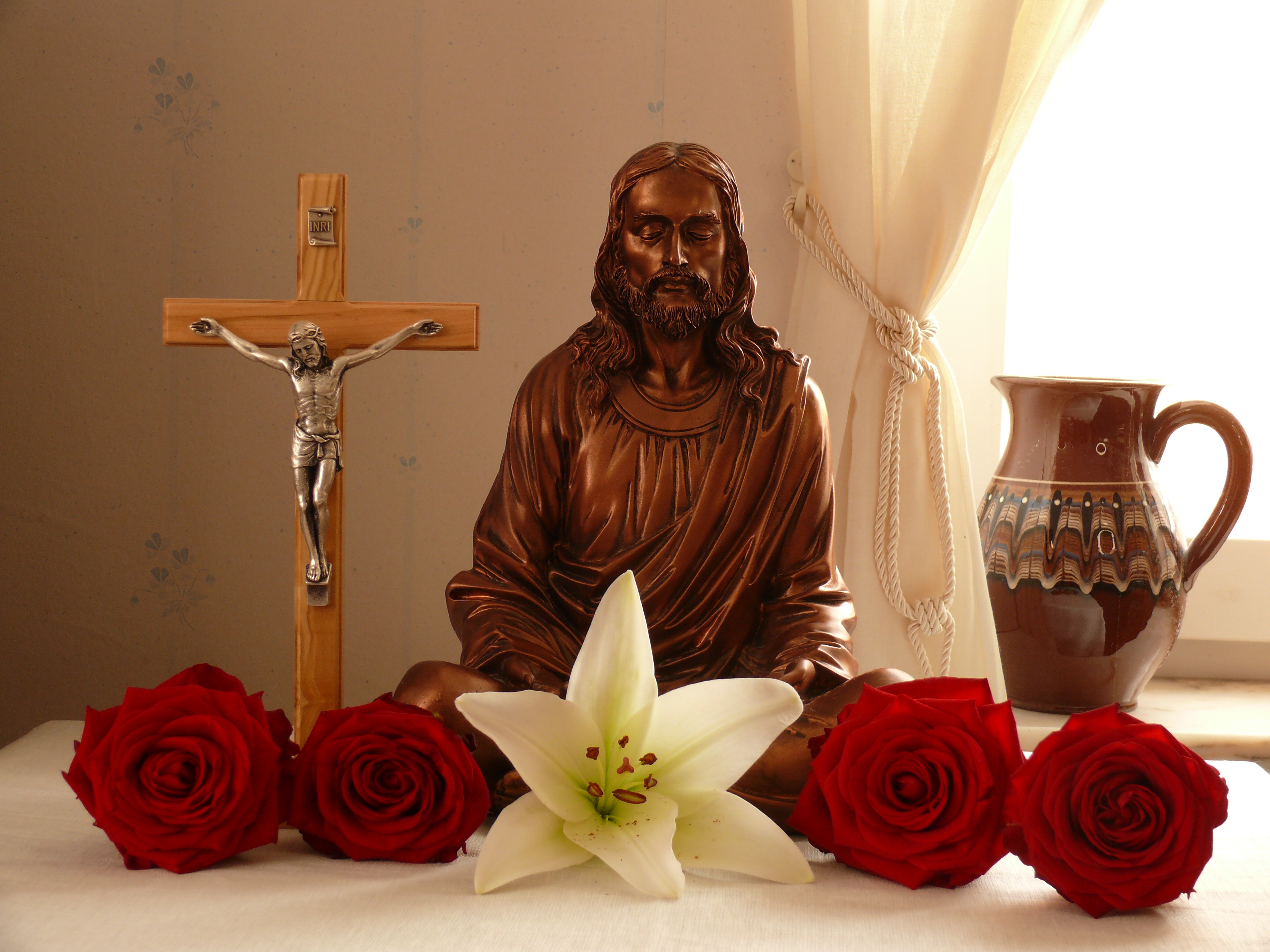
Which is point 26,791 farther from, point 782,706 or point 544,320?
point 544,320

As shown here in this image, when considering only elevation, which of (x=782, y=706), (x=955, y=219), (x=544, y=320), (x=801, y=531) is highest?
(x=955, y=219)

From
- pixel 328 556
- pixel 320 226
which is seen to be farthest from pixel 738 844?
pixel 320 226

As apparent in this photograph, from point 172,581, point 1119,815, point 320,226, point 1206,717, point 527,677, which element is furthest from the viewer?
point 172,581

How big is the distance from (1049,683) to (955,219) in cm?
66

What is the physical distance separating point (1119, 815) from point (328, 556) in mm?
795

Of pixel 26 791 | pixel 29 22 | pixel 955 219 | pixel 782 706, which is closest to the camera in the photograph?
pixel 782 706

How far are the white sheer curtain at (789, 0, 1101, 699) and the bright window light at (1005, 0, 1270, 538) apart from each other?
0.36 meters

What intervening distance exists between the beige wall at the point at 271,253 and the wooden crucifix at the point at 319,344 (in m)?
0.59

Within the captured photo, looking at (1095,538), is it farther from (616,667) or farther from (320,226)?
(320,226)

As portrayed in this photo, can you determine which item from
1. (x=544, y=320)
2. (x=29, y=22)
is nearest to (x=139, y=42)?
(x=29, y=22)

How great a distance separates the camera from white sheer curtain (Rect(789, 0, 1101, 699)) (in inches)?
62.8

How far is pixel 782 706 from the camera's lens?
0.93m

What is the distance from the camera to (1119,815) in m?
0.88

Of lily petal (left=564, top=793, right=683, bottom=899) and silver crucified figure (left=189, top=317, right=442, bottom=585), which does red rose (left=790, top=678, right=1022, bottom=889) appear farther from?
silver crucified figure (left=189, top=317, right=442, bottom=585)
